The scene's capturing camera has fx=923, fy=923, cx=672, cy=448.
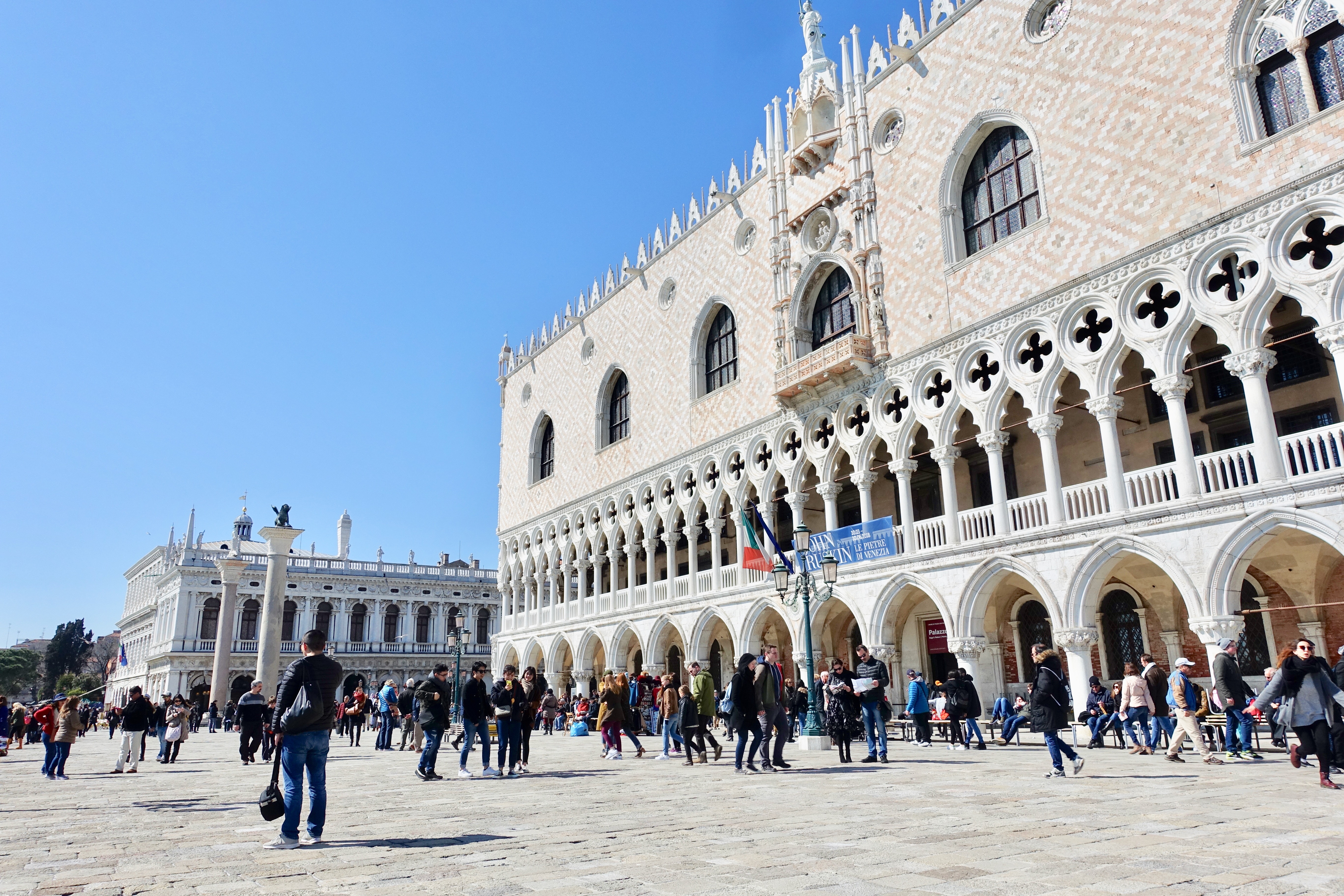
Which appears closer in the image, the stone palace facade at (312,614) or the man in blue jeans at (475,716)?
the man in blue jeans at (475,716)

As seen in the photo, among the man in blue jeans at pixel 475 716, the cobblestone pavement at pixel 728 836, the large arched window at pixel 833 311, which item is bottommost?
the cobblestone pavement at pixel 728 836

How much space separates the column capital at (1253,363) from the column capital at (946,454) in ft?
16.8

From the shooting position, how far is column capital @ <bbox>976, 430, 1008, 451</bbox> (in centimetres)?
1650

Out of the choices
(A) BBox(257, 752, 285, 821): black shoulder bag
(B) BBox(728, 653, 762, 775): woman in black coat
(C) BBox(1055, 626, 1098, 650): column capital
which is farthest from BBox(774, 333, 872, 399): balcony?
(A) BBox(257, 752, 285, 821): black shoulder bag

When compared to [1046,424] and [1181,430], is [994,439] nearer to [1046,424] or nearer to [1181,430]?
[1046,424]

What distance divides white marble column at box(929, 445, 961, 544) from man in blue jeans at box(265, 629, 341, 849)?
1376 centimetres

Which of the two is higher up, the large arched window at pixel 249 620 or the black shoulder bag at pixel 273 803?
the large arched window at pixel 249 620

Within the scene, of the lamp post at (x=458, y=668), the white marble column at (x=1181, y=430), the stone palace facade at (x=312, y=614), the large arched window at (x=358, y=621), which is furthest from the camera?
the large arched window at (x=358, y=621)

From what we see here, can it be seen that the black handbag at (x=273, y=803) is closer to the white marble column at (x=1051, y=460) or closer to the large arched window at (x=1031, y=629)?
the white marble column at (x=1051, y=460)

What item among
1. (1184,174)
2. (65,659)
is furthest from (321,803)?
(65,659)

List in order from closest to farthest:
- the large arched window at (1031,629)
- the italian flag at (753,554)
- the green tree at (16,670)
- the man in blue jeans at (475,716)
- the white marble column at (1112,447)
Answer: the man in blue jeans at (475,716) < the white marble column at (1112,447) < the large arched window at (1031,629) < the italian flag at (753,554) < the green tree at (16,670)

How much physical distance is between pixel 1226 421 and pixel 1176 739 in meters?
7.89

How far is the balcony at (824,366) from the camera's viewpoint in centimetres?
1916

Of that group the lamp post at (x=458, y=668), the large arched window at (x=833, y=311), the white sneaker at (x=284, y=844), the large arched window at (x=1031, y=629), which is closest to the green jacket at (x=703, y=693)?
the white sneaker at (x=284, y=844)
